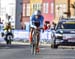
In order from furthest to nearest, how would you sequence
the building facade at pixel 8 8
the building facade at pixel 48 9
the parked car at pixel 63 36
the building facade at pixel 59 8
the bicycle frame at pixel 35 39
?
the building facade at pixel 8 8 < the building facade at pixel 48 9 < the building facade at pixel 59 8 < the parked car at pixel 63 36 < the bicycle frame at pixel 35 39

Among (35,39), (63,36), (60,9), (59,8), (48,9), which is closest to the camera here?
(35,39)

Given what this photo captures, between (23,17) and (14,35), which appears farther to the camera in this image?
(23,17)

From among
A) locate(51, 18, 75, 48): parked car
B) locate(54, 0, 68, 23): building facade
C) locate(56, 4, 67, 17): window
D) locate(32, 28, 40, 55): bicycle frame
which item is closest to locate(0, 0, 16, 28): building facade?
locate(54, 0, 68, 23): building facade

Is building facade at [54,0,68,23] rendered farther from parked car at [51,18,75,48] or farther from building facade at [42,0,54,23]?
parked car at [51,18,75,48]

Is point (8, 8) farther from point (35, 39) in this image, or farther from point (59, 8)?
point (35, 39)

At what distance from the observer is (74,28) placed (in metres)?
25.1

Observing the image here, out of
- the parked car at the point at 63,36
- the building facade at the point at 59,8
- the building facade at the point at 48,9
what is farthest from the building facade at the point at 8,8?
the parked car at the point at 63,36

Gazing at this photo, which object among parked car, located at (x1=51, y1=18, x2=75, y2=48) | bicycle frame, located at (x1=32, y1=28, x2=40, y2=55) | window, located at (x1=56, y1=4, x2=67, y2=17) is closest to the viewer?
bicycle frame, located at (x1=32, y1=28, x2=40, y2=55)

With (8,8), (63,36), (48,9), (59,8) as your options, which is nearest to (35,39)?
(63,36)

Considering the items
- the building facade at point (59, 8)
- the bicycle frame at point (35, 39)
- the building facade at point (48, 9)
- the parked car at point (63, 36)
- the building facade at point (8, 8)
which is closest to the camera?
the bicycle frame at point (35, 39)

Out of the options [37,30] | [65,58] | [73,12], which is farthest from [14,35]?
[73,12]

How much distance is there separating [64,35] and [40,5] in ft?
173

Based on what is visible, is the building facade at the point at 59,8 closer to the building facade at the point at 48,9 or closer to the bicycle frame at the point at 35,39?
the building facade at the point at 48,9

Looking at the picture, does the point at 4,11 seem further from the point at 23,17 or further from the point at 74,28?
the point at 74,28
